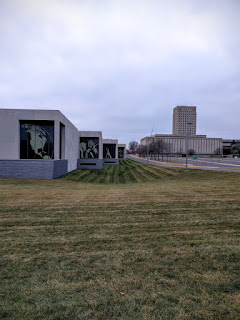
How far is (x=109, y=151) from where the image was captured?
177 ft

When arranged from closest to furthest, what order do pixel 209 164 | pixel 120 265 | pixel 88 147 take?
pixel 120 265 < pixel 209 164 < pixel 88 147

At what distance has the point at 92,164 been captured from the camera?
134 ft

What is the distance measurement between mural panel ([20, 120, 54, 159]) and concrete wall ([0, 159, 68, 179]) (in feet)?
2.25

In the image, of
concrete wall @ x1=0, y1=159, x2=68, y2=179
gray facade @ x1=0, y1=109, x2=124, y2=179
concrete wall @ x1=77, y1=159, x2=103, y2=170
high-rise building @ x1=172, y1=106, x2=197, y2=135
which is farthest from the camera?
high-rise building @ x1=172, y1=106, x2=197, y2=135

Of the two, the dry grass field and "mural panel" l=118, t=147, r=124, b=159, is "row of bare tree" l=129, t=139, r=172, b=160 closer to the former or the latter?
"mural panel" l=118, t=147, r=124, b=159

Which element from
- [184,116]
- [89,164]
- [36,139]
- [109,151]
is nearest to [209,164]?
[89,164]

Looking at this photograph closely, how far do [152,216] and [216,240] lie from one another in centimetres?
221

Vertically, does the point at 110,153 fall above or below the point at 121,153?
below

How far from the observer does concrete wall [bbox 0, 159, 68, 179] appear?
69.4 ft

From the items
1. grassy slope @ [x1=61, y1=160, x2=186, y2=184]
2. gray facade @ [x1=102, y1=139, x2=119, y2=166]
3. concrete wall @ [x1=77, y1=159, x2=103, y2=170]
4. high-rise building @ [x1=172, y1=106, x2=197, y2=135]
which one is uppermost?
high-rise building @ [x1=172, y1=106, x2=197, y2=135]

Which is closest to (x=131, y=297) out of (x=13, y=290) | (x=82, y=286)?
(x=82, y=286)

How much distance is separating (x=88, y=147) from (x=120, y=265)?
38431 millimetres

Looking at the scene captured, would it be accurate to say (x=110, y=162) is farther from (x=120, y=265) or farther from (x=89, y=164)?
(x=120, y=265)

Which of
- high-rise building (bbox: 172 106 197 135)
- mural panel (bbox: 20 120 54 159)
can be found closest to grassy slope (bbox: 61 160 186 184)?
mural panel (bbox: 20 120 54 159)
